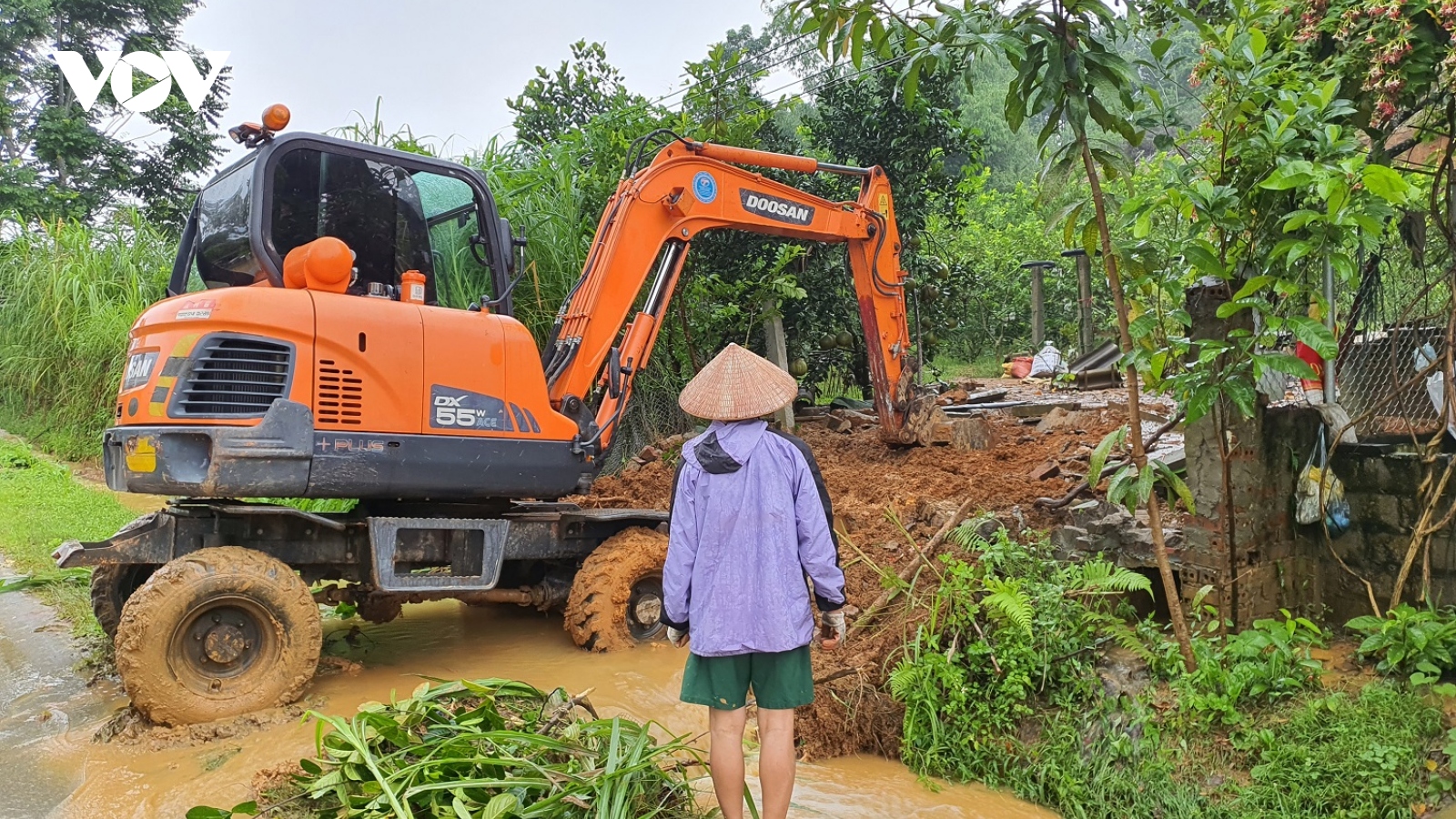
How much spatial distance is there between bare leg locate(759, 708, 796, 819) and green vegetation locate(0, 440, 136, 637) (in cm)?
505

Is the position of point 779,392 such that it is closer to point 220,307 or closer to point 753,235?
point 220,307

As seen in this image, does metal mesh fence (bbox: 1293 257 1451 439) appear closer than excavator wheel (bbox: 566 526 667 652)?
Yes

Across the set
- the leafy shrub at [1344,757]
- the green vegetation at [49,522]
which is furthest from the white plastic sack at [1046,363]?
the green vegetation at [49,522]

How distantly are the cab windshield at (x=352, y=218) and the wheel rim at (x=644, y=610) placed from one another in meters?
2.07

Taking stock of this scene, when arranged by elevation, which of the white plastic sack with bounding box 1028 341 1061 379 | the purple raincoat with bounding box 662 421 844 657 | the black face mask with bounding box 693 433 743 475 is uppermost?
the white plastic sack with bounding box 1028 341 1061 379

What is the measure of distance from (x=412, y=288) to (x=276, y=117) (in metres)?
1.09

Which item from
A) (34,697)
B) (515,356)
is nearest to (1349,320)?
(515,356)

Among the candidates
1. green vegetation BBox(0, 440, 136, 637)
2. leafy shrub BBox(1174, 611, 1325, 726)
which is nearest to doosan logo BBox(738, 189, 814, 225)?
leafy shrub BBox(1174, 611, 1325, 726)

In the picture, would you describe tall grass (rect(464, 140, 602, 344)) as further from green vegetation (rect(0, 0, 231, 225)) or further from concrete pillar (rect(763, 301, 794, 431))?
green vegetation (rect(0, 0, 231, 225))

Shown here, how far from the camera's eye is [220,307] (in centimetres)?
481

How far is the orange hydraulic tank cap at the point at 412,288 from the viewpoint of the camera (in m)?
5.47

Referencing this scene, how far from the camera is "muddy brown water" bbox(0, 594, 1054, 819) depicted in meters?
3.92

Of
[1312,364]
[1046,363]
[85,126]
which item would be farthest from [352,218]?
[85,126]

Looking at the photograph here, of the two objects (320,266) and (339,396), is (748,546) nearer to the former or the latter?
(339,396)
